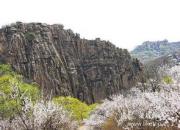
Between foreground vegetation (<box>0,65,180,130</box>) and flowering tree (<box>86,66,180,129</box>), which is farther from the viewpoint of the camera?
flowering tree (<box>86,66,180,129</box>)

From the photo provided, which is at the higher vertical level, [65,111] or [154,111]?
[154,111]

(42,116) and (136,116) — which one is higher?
→ (42,116)

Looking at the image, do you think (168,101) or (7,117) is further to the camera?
(7,117)

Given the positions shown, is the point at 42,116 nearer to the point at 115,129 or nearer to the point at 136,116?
the point at 136,116

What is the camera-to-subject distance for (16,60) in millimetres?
190125

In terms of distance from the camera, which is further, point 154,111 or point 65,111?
point 65,111

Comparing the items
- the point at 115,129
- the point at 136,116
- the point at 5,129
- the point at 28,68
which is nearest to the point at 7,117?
the point at 5,129

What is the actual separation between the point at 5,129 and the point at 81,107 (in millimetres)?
75353

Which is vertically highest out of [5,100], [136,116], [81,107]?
[5,100]

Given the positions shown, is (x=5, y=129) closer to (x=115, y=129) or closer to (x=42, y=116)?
(x=42, y=116)

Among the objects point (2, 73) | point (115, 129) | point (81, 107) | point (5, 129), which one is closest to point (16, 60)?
point (81, 107)

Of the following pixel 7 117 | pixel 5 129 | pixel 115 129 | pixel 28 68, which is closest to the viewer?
pixel 5 129

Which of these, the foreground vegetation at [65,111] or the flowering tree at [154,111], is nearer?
the foreground vegetation at [65,111]

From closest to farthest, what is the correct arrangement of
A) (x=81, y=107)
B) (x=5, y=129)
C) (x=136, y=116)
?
(x=5, y=129), (x=136, y=116), (x=81, y=107)
